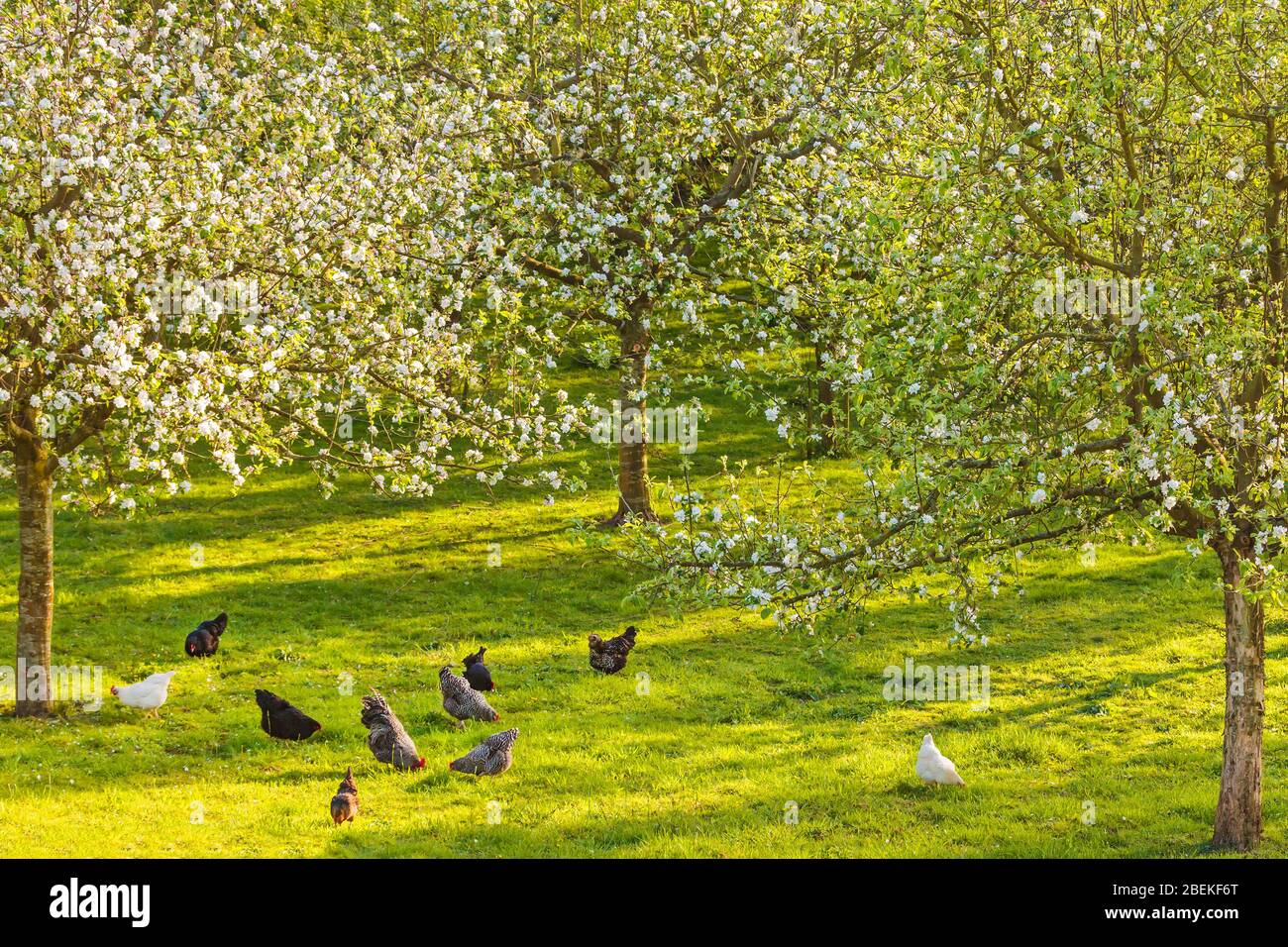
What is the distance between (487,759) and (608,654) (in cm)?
567

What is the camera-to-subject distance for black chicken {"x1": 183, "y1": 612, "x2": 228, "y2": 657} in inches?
994

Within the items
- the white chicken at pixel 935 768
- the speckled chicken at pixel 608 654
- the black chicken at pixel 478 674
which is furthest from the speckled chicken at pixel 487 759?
the white chicken at pixel 935 768

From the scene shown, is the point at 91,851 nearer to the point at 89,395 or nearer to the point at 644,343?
the point at 89,395

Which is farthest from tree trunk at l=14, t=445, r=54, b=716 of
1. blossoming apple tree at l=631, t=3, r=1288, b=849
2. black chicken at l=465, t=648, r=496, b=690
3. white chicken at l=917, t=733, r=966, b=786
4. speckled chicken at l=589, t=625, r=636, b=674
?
white chicken at l=917, t=733, r=966, b=786

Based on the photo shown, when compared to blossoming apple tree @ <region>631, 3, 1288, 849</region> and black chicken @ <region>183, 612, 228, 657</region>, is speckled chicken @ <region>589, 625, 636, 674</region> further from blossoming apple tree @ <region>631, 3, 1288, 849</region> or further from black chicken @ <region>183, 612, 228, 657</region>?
blossoming apple tree @ <region>631, 3, 1288, 849</region>

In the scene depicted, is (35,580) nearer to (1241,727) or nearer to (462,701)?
(462,701)

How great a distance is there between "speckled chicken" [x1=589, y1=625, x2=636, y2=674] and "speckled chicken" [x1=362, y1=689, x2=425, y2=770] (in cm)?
549

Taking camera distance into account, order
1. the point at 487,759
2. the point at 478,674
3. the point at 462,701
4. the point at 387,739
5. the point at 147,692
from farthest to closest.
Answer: the point at 478,674 → the point at 462,701 → the point at 147,692 → the point at 387,739 → the point at 487,759

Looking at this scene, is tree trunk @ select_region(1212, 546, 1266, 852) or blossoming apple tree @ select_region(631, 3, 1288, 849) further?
tree trunk @ select_region(1212, 546, 1266, 852)

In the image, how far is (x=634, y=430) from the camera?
31.9 metres

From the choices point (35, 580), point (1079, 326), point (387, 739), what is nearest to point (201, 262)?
point (35, 580)

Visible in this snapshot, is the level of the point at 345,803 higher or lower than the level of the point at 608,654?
lower

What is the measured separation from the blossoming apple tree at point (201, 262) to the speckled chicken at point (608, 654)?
417cm
